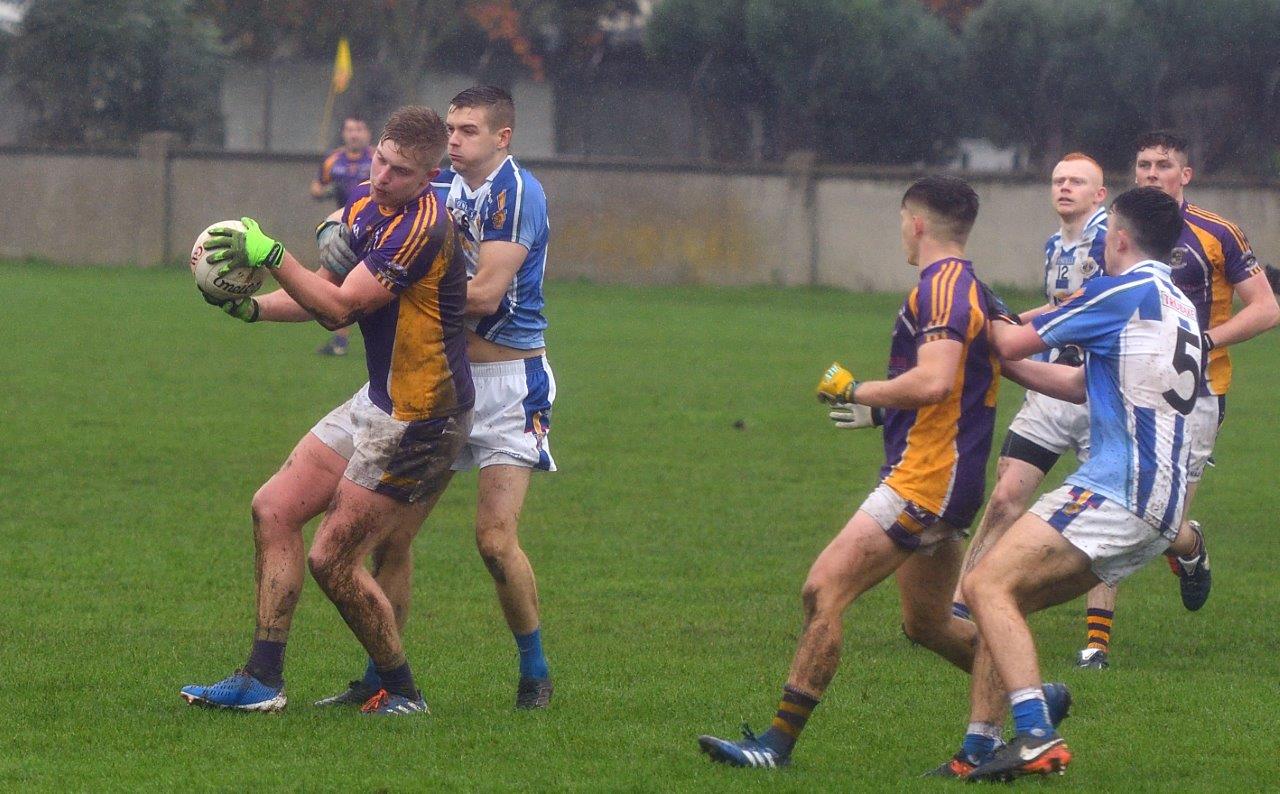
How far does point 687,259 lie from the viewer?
32344mm

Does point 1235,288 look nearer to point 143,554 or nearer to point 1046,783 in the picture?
point 1046,783

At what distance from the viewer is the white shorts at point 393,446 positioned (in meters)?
6.06

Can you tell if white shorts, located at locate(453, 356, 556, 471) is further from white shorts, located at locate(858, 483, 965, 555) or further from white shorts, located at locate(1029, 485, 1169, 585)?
white shorts, located at locate(1029, 485, 1169, 585)

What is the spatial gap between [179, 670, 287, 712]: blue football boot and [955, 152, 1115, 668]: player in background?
128 inches

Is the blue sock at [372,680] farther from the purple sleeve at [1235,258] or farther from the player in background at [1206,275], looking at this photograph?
the purple sleeve at [1235,258]

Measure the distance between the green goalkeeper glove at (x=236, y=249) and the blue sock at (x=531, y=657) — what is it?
5.87ft

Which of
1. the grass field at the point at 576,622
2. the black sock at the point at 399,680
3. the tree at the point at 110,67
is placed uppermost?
the tree at the point at 110,67

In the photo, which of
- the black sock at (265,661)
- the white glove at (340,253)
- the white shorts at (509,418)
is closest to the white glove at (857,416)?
the white shorts at (509,418)

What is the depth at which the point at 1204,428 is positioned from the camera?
7754mm

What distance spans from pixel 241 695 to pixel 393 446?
1.03 m

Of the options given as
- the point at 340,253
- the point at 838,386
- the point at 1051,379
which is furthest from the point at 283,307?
the point at 1051,379

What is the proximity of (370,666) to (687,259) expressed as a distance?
86.0ft

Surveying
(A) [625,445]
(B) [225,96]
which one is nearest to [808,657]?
(A) [625,445]

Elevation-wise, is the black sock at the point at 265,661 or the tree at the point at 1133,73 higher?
the tree at the point at 1133,73
